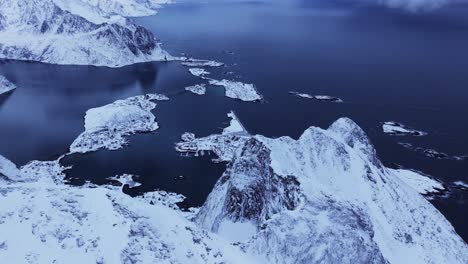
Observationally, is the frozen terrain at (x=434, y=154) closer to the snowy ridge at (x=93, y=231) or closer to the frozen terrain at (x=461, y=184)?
the frozen terrain at (x=461, y=184)

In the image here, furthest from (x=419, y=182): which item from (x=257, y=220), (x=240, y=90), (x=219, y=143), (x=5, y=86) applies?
(x=5, y=86)

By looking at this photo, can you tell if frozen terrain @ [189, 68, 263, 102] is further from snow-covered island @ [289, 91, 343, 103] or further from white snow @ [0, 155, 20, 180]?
white snow @ [0, 155, 20, 180]

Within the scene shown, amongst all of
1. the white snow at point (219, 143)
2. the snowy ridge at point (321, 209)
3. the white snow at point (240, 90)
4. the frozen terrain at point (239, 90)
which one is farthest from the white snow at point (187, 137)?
the snowy ridge at point (321, 209)

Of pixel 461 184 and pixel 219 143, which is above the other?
pixel 219 143

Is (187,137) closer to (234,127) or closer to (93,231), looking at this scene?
(234,127)

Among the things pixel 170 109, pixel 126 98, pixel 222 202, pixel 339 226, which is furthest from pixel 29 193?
pixel 126 98

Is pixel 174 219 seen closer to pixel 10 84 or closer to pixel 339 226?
pixel 339 226

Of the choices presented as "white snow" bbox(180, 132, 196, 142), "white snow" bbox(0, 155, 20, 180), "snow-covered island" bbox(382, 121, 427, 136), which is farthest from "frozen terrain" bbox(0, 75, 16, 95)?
"snow-covered island" bbox(382, 121, 427, 136)
